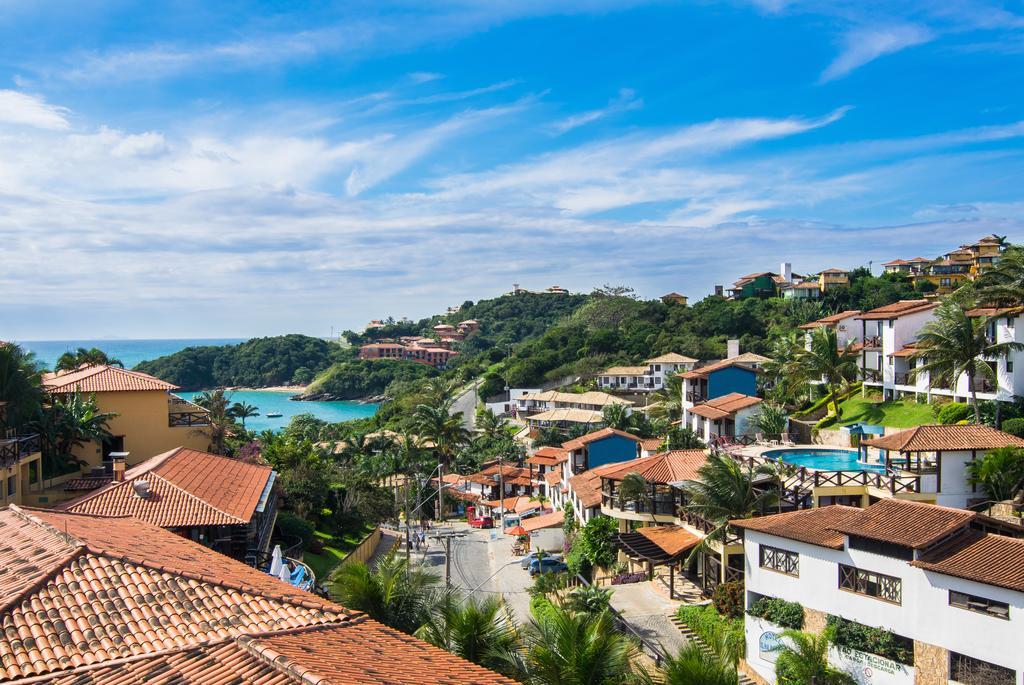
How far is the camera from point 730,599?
25828 millimetres

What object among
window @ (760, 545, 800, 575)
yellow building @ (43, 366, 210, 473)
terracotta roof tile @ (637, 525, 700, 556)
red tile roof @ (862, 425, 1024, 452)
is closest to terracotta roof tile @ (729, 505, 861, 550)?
window @ (760, 545, 800, 575)

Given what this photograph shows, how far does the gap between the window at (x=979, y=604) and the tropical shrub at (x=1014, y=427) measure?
14.5 metres

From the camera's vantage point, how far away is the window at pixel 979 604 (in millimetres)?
18484

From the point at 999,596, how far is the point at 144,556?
59.1 feet

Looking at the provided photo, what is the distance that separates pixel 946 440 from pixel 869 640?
891cm

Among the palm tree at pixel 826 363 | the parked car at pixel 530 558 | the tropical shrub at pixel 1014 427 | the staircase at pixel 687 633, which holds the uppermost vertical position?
the palm tree at pixel 826 363

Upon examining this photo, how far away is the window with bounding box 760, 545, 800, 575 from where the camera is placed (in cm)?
2339

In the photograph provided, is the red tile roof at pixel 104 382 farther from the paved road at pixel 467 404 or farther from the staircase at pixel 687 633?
the paved road at pixel 467 404

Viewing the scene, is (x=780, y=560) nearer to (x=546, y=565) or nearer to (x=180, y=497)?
(x=546, y=565)

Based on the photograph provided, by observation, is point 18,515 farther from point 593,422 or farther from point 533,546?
point 593,422

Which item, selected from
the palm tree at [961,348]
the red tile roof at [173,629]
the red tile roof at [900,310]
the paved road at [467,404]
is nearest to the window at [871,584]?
the red tile roof at [173,629]

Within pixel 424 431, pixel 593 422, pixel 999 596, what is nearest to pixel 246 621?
pixel 999 596

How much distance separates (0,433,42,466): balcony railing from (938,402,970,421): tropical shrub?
36732mm

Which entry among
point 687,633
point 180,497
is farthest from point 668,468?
point 180,497
